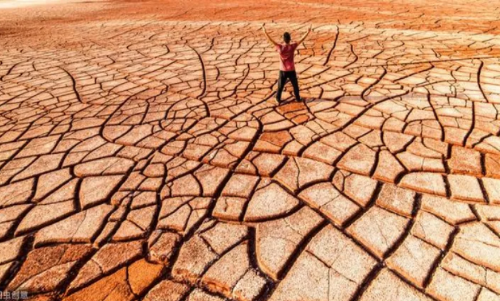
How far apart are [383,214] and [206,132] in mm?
1847

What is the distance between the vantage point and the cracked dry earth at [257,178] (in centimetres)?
170

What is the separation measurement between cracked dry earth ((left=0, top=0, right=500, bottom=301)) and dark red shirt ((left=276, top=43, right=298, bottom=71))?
456 millimetres

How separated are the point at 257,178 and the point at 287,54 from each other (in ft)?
5.26

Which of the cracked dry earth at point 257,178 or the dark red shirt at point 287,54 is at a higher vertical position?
the dark red shirt at point 287,54

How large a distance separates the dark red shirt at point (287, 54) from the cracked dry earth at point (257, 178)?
456mm

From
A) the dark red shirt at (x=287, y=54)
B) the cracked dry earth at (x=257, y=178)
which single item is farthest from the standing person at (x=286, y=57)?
→ the cracked dry earth at (x=257, y=178)

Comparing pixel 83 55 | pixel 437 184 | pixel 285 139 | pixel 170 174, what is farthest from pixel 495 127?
pixel 83 55

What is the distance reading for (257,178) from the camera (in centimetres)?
242

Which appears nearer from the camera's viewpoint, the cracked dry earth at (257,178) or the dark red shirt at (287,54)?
the cracked dry earth at (257,178)

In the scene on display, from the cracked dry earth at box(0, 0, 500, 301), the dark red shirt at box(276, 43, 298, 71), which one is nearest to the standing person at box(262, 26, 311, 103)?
the dark red shirt at box(276, 43, 298, 71)

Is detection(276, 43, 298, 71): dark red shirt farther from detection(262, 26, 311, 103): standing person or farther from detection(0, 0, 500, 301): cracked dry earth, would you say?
detection(0, 0, 500, 301): cracked dry earth

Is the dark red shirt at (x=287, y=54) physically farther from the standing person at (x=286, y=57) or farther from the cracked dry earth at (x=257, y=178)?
the cracked dry earth at (x=257, y=178)

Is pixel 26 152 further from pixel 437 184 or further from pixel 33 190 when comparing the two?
pixel 437 184

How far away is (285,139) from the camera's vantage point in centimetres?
288
